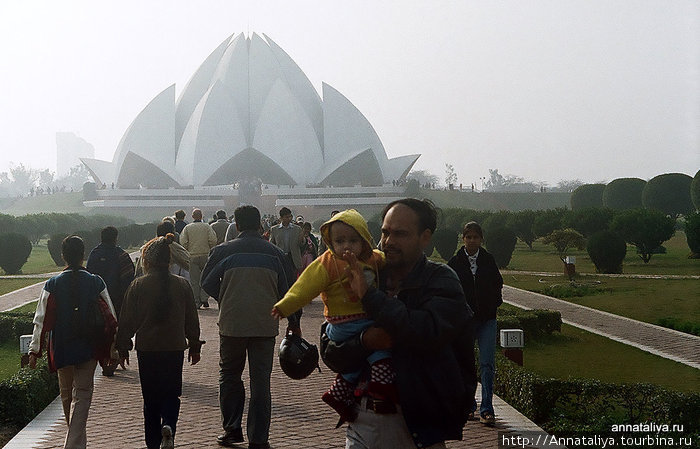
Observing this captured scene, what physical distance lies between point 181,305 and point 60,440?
1.09m

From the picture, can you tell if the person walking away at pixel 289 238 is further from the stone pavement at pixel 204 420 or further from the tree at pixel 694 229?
the tree at pixel 694 229

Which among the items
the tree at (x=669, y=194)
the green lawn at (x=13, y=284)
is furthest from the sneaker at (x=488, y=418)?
the tree at (x=669, y=194)

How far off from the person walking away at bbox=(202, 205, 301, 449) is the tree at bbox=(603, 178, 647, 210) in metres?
31.5

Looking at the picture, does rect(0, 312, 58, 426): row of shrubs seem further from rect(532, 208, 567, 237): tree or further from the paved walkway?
rect(532, 208, 567, 237): tree

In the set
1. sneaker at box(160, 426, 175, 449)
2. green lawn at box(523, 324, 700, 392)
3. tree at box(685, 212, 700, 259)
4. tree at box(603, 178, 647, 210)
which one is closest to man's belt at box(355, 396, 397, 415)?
sneaker at box(160, 426, 175, 449)

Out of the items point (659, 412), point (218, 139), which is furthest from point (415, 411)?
point (218, 139)

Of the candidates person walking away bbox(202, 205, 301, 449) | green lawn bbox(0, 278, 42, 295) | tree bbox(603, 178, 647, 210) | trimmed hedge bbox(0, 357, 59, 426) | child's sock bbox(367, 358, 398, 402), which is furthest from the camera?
tree bbox(603, 178, 647, 210)

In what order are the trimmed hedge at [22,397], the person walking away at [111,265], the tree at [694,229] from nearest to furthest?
the trimmed hedge at [22,397]
the person walking away at [111,265]
the tree at [694,229]

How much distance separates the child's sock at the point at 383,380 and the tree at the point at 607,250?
1526cm

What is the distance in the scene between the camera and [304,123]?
2377 inches

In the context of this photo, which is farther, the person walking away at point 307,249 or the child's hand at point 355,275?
the person walking away at point 307,249

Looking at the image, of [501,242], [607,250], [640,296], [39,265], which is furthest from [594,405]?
[39,265]

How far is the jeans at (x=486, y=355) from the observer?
205 inches

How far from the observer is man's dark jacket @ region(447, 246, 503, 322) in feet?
17.0
